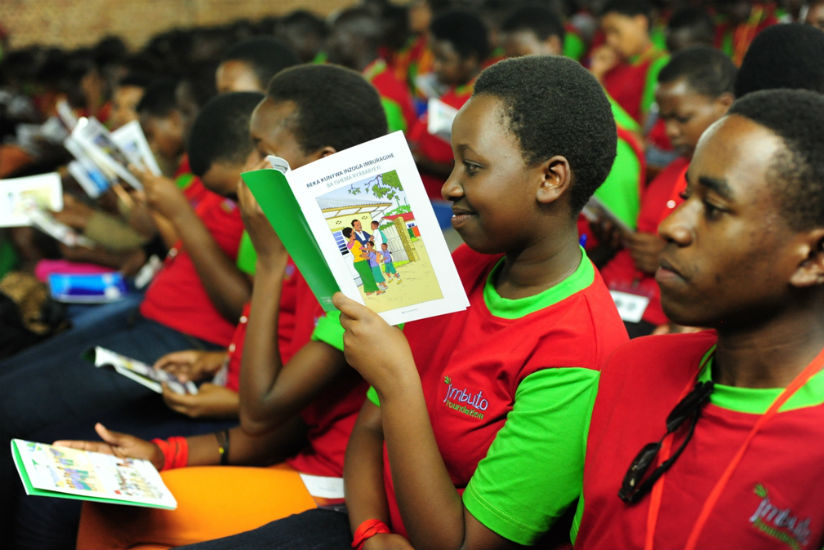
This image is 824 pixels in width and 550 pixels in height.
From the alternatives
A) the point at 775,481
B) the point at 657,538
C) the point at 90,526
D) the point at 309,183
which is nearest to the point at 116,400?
the point at 90,526

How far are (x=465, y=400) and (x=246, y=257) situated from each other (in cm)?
120

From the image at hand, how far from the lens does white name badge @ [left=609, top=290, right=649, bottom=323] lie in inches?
87.3

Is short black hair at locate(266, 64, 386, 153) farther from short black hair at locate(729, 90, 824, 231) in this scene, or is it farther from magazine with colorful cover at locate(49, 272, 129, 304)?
magazine with colorful cover at locate(49, 272, 129, 304)

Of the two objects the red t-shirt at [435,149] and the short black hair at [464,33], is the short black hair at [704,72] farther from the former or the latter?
the short black hair at [464,33]

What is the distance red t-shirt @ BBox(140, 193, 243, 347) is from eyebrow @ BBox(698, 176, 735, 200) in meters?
1.76

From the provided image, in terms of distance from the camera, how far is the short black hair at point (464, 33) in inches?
171

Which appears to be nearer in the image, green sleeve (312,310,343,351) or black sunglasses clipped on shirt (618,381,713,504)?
black sunglasses clipped on shirt (618,381,713,504)

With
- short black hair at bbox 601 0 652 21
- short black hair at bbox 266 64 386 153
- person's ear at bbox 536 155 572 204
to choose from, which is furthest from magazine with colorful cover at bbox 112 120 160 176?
short black hair at bbox 601 0 652 21

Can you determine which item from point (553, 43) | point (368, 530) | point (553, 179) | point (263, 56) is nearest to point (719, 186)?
point (553, 179)

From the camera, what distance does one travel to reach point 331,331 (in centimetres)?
152

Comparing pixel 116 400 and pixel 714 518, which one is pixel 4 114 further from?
pixel 714 518

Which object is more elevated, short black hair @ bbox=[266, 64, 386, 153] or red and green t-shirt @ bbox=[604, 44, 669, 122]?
short black hair @ bbox=[266, 64, 386, 153]

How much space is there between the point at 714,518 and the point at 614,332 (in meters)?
0.39

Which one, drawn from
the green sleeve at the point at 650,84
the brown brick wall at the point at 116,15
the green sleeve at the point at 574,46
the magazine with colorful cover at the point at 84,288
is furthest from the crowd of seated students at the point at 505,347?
the brown brick wall at the point at 116,15
